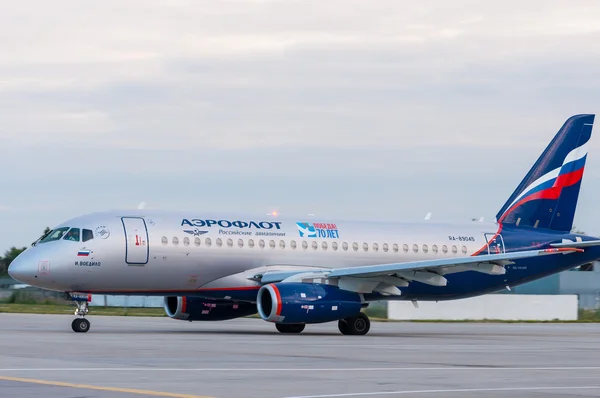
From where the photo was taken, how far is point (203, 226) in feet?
122

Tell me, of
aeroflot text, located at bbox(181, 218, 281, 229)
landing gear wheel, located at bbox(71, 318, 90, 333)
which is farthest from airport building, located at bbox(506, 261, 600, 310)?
landing gear wheel, located at bbox(71, 318, 90, 333)

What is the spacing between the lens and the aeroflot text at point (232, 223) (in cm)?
3694

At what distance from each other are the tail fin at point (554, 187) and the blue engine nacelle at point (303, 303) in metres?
11.2

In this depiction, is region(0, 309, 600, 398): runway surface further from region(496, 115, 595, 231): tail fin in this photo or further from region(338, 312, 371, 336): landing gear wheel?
region(496, 115, 595, 231): tail fin

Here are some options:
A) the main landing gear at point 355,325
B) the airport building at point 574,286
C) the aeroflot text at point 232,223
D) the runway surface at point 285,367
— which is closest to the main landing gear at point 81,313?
the runway surface at point 285,367

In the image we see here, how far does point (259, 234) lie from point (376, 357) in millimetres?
15017

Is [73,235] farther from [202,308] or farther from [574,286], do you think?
[574,286]

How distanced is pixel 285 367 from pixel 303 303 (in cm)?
1455

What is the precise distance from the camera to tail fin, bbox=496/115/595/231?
44156 mm

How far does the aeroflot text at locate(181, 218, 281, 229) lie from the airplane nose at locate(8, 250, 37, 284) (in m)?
5.20

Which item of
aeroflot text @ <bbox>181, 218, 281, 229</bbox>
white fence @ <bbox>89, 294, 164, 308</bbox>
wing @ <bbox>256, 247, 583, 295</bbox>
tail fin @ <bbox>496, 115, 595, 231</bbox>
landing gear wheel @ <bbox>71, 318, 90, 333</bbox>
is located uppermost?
tail fin @ <bbox>496, 115, 595, 231</bbox>

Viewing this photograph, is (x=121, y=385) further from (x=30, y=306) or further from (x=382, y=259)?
(x=30, y=306)

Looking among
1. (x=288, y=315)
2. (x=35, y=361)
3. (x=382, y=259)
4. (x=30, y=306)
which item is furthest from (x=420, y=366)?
(x=30, y=306)

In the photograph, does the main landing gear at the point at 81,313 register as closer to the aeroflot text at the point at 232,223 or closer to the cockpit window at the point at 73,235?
the cockpit window at the point at 73,235
